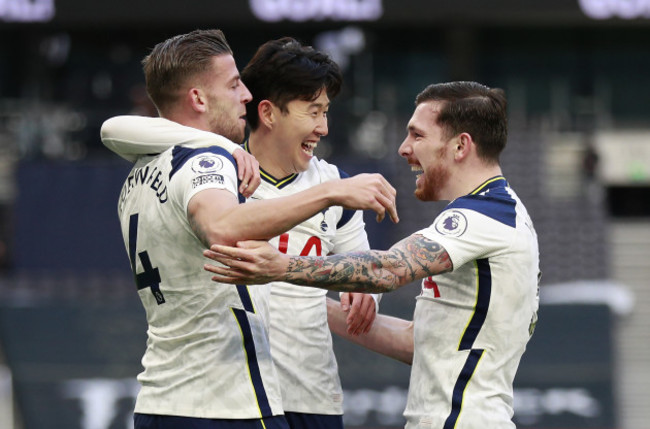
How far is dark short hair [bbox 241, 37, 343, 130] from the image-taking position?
14.1 ft

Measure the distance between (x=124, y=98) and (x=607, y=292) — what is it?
Answer: 6838mm

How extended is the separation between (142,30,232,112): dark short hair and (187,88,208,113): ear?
4 centimetres

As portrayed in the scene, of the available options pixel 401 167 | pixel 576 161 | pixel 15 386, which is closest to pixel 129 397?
pixel 15 386

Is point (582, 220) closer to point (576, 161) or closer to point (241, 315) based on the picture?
point (576, 161)

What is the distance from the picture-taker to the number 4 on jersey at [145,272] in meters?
3.40

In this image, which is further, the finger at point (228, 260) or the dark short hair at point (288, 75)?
the dark short hair at point (288, 75)

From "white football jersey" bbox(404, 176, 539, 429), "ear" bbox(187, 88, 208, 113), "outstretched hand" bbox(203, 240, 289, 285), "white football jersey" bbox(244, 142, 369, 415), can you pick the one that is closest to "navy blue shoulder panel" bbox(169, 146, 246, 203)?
"ear" bbox(187, 88, 208, 113)

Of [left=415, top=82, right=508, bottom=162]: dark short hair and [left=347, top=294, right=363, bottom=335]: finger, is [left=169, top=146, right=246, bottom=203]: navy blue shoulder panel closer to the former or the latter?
[left=415, top=82, right=508, bottom=162]: dark short hair

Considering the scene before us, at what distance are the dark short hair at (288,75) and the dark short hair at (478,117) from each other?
71cm

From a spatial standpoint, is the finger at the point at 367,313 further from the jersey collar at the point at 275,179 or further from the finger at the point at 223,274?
the finger at the point at 223,274

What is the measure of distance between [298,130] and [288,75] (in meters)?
0.24

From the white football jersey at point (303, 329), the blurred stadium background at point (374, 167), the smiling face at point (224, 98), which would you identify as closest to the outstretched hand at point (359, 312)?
the white football jersey at point (303, 329)

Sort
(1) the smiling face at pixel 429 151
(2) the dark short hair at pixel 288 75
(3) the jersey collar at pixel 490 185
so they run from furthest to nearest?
1. (2) the dark short hair at pixel 288 75
2. (1) the smiling face at pixel 429 151
3. (3) the jersey collar at pixel 490 185

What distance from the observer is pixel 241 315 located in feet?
11.1
